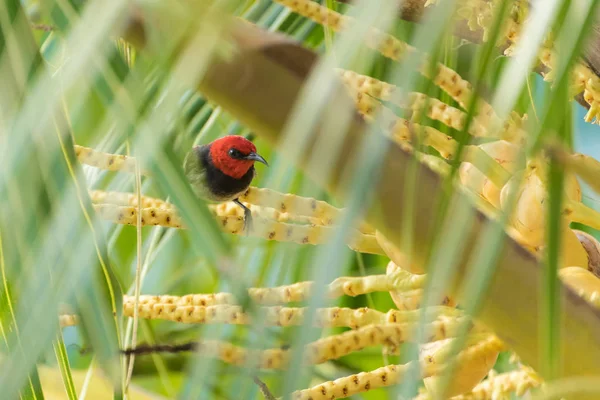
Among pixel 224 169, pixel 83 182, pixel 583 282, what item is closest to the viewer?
pixel 83 182

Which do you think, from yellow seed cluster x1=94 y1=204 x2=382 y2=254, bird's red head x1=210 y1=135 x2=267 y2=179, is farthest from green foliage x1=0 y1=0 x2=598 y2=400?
bird's red head x1=210 y1=135 x2=267 y2=179

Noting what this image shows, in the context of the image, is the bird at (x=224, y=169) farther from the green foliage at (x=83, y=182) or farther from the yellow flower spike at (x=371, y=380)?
the green foliage at (x=83, y=182)

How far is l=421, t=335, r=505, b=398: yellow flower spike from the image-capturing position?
326 millimetres

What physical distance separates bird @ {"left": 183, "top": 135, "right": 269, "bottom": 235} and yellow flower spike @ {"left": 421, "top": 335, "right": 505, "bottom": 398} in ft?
1.99

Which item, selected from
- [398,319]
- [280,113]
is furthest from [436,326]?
[280,113]

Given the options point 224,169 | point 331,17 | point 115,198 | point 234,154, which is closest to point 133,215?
point 115,198

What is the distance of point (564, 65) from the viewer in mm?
135

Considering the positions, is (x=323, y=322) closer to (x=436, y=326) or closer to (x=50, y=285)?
(x=436, y=326)

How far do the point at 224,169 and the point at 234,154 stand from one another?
10 centimetres

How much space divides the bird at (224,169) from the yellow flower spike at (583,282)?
2.18 feet

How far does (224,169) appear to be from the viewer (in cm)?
103

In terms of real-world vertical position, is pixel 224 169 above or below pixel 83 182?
below

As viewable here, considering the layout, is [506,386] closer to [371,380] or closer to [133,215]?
Answer: [371,380]

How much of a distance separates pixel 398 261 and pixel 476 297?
15cm
